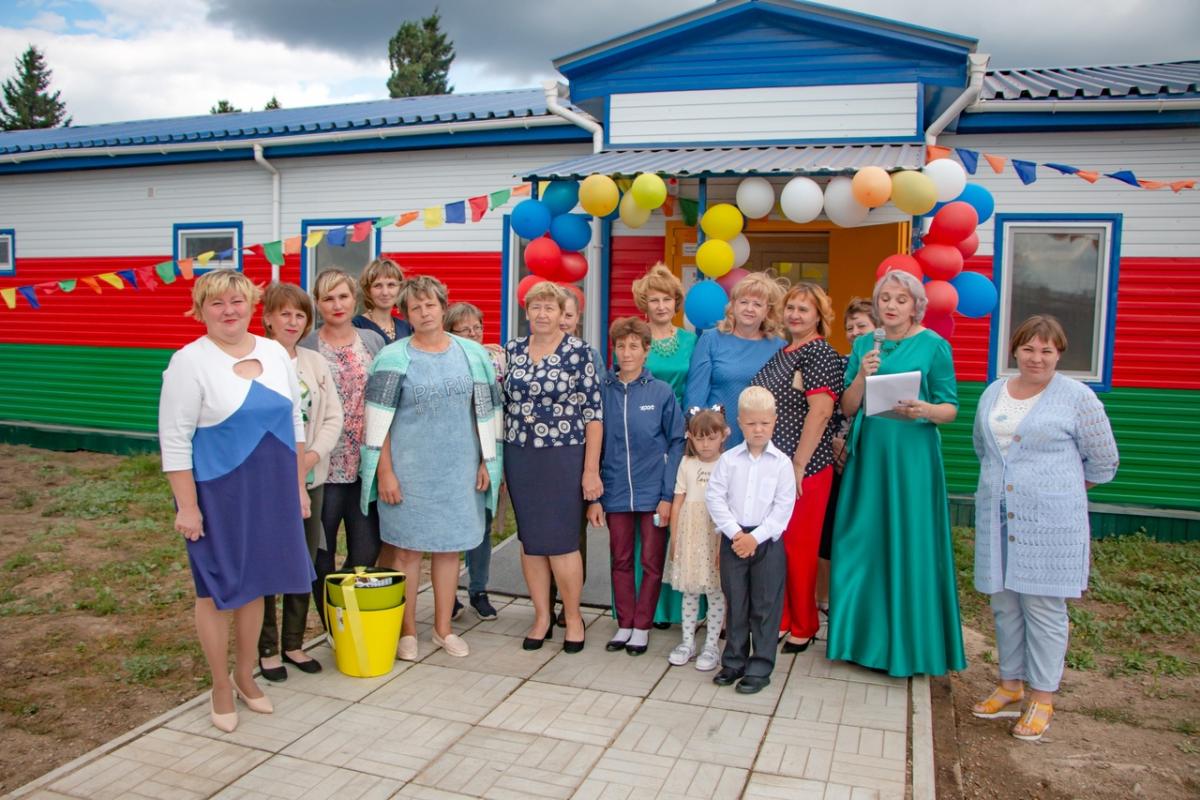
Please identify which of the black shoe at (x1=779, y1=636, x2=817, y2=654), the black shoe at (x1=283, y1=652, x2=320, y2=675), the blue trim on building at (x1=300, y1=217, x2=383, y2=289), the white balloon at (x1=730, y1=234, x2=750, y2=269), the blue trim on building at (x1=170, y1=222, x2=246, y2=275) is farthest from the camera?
the blue trim on building at (x1=170, y1=222, x2=246, y2=275)

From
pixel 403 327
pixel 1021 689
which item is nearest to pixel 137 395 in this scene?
pixel 403 327

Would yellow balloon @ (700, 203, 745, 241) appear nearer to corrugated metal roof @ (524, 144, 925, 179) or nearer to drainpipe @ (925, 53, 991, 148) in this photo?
corrugated metal roof @ (524, 144, 925, 179)

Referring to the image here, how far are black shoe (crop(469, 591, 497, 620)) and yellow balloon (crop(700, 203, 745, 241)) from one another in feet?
9.60

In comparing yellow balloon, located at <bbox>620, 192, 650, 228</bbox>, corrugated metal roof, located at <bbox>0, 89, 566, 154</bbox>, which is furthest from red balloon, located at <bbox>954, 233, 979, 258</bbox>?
corrugated metal roof, located at <bbox>0, 89, 566, 154</bbox>

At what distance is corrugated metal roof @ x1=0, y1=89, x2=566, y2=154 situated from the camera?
362 inches

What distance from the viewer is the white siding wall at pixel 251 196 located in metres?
9.12

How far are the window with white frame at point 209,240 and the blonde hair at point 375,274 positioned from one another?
5.70 meters

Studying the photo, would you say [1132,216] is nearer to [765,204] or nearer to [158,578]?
[765,204]

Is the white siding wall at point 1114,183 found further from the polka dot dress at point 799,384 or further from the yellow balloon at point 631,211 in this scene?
the polka dot dress at point 799,384

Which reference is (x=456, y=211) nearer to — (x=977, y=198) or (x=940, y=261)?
(x=940, y=261)

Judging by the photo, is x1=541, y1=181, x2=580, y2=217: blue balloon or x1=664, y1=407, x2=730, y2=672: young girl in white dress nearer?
x1=664, y1=407, x2=730, y2=672: young girl in white dress

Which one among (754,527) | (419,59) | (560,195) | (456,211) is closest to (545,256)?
(560,195)

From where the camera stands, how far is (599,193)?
6438 mm

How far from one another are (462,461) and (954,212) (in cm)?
352
